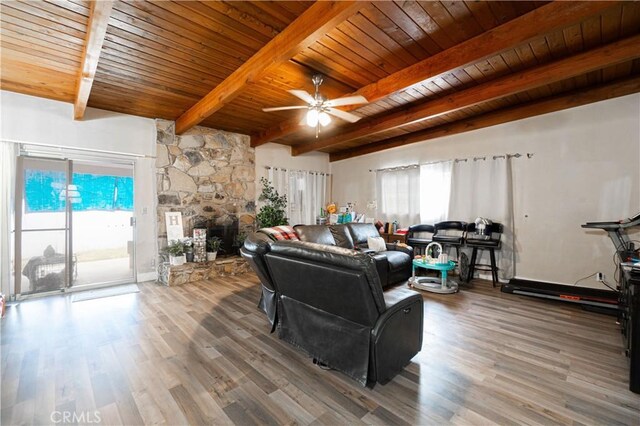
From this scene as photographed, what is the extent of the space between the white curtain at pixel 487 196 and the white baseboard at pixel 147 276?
544cm

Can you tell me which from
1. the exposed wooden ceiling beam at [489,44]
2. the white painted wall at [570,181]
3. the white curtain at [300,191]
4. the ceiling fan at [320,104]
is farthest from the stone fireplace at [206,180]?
the white painted wall at [570,181]

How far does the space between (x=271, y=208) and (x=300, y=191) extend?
1.17m

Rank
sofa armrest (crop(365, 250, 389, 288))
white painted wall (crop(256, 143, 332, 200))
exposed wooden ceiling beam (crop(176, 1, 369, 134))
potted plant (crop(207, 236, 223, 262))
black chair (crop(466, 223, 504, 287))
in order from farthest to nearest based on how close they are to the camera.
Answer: white painted wall (crop(256, 143, 332, 200)), potted plant (crop(207, 236, 223, 262)), black chair (crop(466, 223, 504, 287)), sofa armrest (crop(365, 250, 389, 288)), exposed wooden ceiling beam (crop(176, 1, 369, 134))

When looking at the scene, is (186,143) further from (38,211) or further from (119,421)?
(119,421)

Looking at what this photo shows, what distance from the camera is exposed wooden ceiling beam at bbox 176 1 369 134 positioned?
6.24ft

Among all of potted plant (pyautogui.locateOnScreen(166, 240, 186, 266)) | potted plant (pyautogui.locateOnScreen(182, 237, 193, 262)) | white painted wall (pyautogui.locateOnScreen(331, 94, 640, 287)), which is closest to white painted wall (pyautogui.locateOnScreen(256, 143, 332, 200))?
potted plant (pyautogui.locateOnScreen(182, 237, 193, 262))

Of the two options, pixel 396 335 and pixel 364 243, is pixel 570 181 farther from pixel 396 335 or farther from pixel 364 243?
pixel 396 335

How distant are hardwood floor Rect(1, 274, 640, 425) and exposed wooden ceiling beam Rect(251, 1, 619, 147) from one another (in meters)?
2.64

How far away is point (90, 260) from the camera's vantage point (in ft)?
14.1

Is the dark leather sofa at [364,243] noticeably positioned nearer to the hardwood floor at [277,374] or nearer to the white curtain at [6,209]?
the hardwood floor at [277,374]

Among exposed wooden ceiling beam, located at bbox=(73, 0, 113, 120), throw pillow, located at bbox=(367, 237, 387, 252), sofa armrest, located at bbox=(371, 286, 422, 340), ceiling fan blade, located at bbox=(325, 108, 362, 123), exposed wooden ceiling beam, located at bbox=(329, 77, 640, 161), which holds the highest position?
exposed wooden ceiling beam, located at bbox=(329, 77, 640, 161)

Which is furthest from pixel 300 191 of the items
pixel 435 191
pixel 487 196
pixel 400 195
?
pixel 487 196

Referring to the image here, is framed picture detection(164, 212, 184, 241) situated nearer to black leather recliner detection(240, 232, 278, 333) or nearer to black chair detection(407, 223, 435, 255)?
black leather recliner detection(240, 232, 278, 333)

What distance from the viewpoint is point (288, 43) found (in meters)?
2.30
